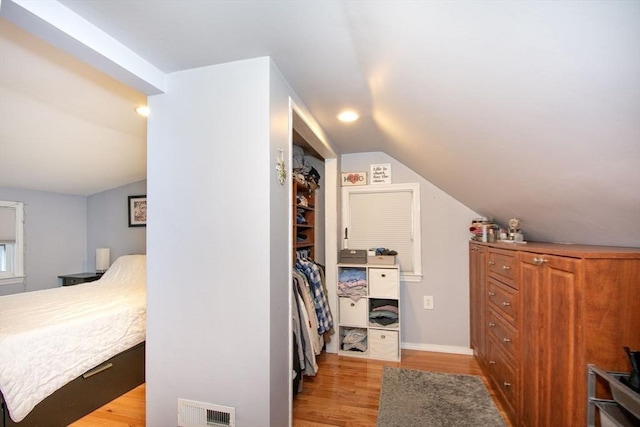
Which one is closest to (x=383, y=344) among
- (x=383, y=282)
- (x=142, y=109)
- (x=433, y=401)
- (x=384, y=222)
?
(x=383, y=282)

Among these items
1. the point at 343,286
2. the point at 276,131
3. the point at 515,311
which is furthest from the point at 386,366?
the point at 276,131

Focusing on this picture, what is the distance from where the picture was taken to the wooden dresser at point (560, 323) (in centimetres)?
115

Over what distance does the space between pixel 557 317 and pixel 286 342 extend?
1.34 meters

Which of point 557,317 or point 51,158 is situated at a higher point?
point 51,158

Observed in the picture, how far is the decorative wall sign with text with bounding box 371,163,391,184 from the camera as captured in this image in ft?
10.4

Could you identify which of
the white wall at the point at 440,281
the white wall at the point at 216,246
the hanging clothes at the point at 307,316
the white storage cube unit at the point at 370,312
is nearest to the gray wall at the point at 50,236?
the white wall at the point at 216,246

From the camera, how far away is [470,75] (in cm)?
113

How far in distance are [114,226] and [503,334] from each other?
483 cm

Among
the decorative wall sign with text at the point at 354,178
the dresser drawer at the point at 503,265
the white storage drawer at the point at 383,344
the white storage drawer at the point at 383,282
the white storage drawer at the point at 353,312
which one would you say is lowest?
the white storage drawer at the point at 383,344

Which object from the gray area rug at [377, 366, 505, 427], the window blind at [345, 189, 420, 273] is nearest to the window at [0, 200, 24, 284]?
the window blind at [345, 189, 420, 273]

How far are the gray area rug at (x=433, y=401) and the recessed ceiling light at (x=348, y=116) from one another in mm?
2123

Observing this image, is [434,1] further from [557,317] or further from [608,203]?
[557,317]

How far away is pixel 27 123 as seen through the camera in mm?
2217

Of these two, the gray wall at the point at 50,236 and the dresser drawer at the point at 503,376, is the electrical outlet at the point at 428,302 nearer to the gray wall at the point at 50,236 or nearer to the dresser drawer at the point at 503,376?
the dresser drawer at the point at 503,376
